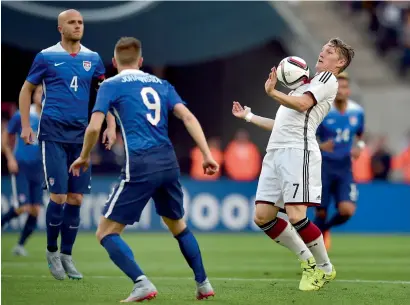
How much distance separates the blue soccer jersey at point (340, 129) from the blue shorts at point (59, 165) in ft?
14.8

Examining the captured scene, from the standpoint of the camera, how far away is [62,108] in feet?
34.9

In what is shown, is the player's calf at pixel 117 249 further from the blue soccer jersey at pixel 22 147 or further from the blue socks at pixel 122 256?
the blue soccer jersey at pixel 22 147

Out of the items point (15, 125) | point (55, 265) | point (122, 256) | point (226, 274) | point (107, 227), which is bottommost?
point (226, 274)

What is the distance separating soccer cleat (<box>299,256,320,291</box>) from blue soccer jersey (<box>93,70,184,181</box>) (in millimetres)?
1880

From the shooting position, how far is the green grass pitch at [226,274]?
9195mm

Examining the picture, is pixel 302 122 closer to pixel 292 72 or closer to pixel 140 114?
pixel 292 72

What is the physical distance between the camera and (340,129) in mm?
14289

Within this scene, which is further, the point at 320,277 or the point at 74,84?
the point at 74,84

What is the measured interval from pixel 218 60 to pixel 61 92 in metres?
16.9

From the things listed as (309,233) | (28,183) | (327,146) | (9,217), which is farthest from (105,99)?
(9,217)

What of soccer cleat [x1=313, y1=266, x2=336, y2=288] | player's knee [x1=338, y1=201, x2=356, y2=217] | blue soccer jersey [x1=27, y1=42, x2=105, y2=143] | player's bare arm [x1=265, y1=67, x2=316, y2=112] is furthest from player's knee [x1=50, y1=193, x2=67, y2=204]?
player's knee [x1=338, y1=201, x2=356, y2=217]

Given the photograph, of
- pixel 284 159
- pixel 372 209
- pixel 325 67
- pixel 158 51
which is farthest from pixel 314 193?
pixel 158 51

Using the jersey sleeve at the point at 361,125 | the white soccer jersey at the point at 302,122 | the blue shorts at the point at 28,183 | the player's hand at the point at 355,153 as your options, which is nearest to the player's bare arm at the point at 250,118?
the white soccer jersey at the point at 302,122

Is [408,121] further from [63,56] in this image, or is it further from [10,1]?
[63,56]
